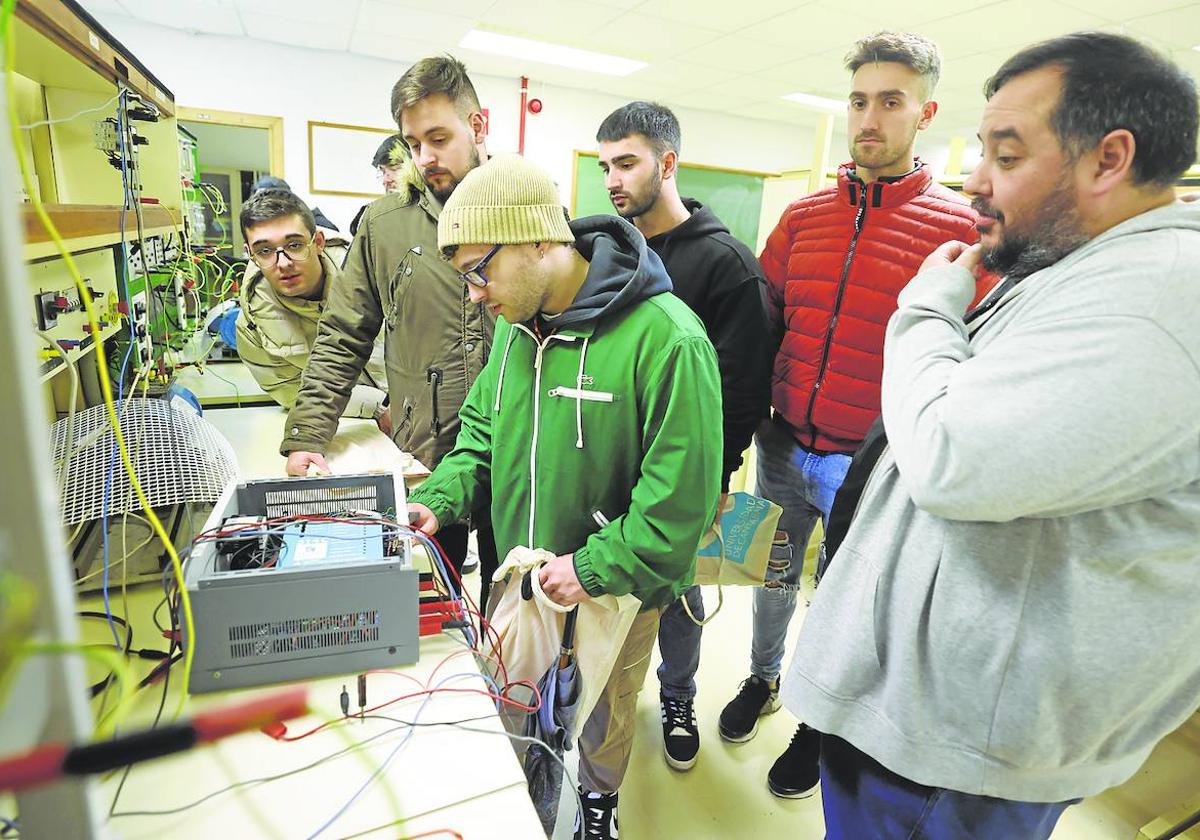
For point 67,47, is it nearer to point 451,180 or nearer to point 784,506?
point 451,180

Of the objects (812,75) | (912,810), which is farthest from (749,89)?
(912,810)

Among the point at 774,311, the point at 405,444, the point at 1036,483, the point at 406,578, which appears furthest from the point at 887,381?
the point at 405,444

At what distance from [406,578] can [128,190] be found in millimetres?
1165

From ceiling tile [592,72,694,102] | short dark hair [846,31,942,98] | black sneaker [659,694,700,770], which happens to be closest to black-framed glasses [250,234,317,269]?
short dark hair [846,31,942,98]

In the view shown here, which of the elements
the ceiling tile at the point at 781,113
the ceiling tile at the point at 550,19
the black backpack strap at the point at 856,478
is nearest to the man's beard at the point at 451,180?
the black backpack strap at the point at 856,478

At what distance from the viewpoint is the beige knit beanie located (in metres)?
1.21

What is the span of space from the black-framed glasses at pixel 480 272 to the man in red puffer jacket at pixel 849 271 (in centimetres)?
88

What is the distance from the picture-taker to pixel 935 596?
824 millimetres

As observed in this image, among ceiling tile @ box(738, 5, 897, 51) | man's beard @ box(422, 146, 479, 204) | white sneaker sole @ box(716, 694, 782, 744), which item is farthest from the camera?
ceiling tile @ box(738, 5, 897, 51)

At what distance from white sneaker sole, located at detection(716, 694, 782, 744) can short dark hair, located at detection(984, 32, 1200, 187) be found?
173 cm

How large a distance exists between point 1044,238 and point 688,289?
995mm

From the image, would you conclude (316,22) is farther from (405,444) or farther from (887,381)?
(887,381)

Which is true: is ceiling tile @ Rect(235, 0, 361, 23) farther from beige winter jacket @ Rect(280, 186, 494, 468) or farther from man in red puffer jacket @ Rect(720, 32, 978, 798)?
man in red puffer jacket @ Rect(720, 32, 978, 798)

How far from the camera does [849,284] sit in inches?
64.4
